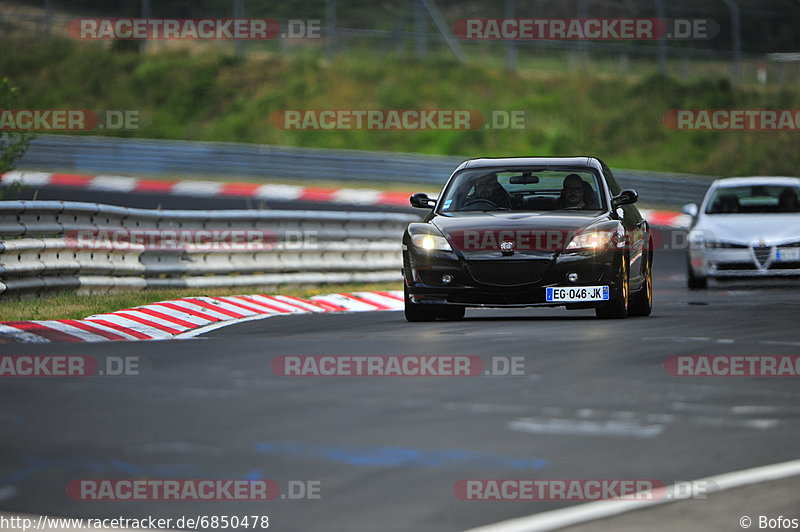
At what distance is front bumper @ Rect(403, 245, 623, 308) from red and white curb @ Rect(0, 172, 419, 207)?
830 inches

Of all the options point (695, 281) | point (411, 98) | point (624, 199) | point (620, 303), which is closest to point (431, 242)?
point (620, 303)

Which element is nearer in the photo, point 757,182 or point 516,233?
point 516,233

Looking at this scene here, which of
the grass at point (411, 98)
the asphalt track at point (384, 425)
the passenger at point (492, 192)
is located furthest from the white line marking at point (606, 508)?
the grass at point (411, 98)

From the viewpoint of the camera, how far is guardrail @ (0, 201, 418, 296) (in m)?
14.6

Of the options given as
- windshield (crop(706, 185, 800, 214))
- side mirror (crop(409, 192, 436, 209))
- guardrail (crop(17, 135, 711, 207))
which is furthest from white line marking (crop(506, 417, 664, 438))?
guardrail (crop(17, 135, 711, 207))

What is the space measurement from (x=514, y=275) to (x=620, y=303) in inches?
42.0

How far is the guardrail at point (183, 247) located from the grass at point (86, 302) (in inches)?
4.7

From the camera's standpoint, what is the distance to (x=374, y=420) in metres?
7.61

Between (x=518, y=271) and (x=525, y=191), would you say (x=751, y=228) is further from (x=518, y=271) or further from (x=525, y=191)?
(x=518, y=271)

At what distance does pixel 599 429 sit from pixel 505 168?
280 inches

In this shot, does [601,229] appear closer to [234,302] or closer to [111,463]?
[234,302]

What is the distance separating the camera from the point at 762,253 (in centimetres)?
1819

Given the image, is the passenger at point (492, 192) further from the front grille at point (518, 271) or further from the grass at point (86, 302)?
A: the grass at point (86, 302)

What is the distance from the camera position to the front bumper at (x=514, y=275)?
12969mm
